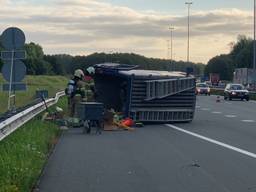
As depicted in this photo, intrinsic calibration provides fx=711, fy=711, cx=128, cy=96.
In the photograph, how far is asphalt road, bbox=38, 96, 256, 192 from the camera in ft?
33.3

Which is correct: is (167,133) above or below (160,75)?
below

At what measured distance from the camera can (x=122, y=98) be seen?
82.8 feet

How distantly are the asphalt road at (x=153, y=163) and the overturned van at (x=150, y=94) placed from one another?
3656 mm

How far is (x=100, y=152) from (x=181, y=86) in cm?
1096

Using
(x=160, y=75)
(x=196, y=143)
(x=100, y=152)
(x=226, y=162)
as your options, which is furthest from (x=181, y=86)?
(x=226, y=162)

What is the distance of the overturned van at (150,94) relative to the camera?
24.0 meters

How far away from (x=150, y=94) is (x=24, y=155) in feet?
39.3

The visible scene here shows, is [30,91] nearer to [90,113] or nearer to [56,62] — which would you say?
[90,113]

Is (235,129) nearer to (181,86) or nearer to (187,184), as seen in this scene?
(181,86)

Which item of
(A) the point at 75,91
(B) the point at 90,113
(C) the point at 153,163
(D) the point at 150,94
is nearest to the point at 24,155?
(C) the point at 153,163

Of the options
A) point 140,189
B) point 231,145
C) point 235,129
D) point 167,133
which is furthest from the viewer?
point 235,129

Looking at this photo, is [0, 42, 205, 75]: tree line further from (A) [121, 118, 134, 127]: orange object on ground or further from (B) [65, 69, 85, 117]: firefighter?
(A) [121, 118, 134, 127]: orange object on ground

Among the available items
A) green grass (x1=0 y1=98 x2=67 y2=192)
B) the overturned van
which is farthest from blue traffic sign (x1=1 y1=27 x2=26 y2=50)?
the overturned van

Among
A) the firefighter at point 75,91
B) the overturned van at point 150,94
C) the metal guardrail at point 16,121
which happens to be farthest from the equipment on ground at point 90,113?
the overturned van at point 150,94
